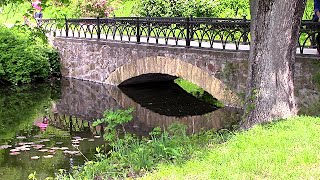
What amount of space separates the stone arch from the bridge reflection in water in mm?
317

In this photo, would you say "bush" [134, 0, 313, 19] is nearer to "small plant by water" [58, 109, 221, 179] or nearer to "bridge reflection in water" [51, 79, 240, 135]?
"bridge reflection in water" [51, 79, 240, 135]

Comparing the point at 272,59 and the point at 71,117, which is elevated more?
the point at 272,59

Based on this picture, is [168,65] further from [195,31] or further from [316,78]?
[316,78]

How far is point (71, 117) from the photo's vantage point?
13406 millimetres

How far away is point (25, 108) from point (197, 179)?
10.2 m

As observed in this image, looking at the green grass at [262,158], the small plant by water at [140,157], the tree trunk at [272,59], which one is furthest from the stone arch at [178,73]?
the green grass at [262,158]

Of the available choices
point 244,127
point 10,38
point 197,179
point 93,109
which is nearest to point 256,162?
point 197,179

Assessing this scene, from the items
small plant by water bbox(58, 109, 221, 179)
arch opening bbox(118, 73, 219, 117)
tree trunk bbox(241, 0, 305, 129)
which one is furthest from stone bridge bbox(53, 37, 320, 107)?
small plant by water bbox(58, 109, 221, 179)

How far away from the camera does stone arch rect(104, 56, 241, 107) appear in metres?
12.1

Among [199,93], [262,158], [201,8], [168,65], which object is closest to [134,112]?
[168,65]

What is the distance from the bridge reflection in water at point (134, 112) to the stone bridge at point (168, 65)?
0.42 meters

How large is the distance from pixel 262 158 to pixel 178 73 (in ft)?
26.5

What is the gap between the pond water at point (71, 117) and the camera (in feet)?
30.6

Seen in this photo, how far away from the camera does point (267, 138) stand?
612 centimetres
